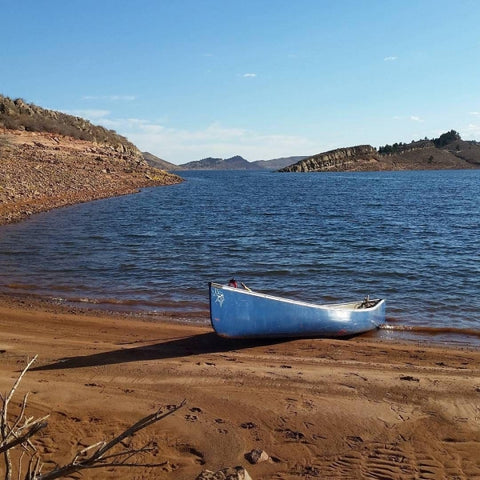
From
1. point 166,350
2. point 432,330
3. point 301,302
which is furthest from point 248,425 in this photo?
point 432,330

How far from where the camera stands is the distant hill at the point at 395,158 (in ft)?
505

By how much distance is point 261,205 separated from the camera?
144 ft

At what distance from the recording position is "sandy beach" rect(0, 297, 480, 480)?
5664mm

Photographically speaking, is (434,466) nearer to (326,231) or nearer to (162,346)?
(162,346)

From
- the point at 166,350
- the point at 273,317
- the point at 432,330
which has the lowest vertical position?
the point at 432,330

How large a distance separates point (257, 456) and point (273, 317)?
4749 mm

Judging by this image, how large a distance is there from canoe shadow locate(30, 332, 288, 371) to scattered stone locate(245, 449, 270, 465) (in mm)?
3799

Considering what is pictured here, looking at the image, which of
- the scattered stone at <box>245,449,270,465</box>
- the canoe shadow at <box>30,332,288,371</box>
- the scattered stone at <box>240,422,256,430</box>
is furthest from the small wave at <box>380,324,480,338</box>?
the scattered stone at <box>245,449,270,465</box>

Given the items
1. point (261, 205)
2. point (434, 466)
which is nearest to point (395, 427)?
point (434, 466)

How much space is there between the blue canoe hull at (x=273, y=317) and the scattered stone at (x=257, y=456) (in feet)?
13.5

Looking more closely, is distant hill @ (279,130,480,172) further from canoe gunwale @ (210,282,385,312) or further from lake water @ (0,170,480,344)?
canoe gunwale @ (210,282,385,312)

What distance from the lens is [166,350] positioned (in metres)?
9.79

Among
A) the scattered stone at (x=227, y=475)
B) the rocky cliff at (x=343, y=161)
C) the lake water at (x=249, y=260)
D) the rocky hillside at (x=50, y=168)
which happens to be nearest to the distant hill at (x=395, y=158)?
the rocky cliff at (x=343, y=161)

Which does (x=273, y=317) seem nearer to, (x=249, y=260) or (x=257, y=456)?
(x=257, y=456)
